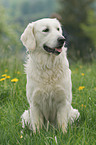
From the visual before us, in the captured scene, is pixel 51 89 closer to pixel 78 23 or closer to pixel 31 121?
pixel 31 121

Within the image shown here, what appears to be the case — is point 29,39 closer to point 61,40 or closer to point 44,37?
point 44,37

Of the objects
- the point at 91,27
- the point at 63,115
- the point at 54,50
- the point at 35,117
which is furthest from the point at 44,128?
the point at 91,27

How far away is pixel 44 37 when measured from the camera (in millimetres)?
2707

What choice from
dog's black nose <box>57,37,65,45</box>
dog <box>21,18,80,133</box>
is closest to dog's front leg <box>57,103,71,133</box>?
dog <box>21,18,80,133</box>

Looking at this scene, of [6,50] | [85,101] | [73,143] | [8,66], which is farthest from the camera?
[8,66]

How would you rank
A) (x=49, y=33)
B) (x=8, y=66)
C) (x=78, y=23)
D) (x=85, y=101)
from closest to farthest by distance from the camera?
1. (x=49, y=33)
2. (x=85, y=101)
3. (x=8, y=66)
4. (x=78, y=23)

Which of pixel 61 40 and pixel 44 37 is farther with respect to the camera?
pixel 44 37

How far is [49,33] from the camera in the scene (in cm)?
268

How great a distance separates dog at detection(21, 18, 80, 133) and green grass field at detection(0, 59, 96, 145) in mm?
159

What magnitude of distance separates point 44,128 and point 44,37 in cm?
113

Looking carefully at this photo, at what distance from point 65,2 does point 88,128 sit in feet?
91.6

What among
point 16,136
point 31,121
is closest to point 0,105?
point 31,121

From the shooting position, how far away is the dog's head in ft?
8.56

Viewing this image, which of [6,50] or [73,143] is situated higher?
[6,50]
